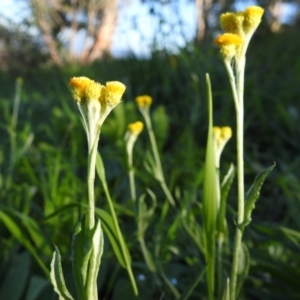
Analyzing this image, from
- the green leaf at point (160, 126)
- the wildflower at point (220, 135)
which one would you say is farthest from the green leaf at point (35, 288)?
the green leaf at point (160, 126)

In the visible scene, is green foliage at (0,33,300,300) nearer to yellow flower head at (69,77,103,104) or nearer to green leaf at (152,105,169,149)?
green leaf at (152,105,169,149)

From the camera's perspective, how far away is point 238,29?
63cm

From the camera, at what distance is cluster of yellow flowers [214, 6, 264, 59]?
605 millimetres

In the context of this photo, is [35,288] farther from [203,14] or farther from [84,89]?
[203,14]

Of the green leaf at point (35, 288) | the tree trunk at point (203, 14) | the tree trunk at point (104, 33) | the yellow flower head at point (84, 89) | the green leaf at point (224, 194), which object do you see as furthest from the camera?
the tree trunk at point (104, 33)

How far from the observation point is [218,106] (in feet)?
7.62

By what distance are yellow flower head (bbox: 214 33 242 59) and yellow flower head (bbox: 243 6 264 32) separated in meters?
0.03

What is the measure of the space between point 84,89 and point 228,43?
17 centimetres

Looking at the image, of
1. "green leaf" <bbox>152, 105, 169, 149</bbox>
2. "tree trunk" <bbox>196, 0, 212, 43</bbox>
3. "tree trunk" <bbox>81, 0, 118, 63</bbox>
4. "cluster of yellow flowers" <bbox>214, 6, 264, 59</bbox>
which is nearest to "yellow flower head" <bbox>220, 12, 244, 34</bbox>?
"cluster of yellow flowers" <bbox>214, 6, 264, 59</bbox>

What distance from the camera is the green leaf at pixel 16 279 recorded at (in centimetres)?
99

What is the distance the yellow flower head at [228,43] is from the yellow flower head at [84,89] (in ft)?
0.49

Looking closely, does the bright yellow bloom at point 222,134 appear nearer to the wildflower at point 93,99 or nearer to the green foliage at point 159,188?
the green foliage at point 159,188

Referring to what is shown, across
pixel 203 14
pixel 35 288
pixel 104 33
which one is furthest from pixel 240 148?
pixel 104 33

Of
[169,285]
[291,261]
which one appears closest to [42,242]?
[169,285]
